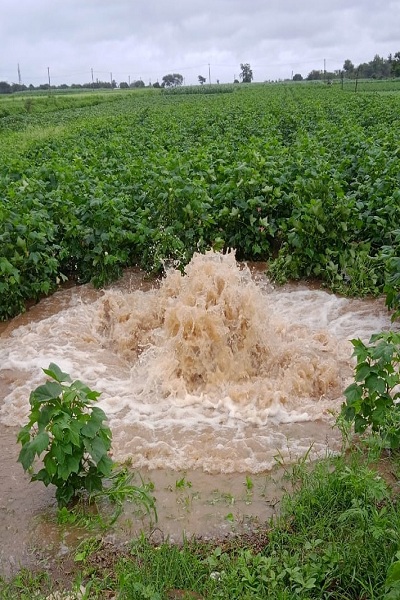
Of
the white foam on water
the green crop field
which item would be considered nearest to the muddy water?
the white foam on water

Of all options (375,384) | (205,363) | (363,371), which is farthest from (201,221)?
(375,384)

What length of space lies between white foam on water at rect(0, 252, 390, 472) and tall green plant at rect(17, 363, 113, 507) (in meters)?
1.00

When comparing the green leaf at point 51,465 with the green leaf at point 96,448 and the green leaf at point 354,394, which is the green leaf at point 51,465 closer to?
the green leaf at point 96,448

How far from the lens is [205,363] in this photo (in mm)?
6098

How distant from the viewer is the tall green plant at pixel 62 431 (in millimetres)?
3572

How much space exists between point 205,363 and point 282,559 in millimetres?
2915

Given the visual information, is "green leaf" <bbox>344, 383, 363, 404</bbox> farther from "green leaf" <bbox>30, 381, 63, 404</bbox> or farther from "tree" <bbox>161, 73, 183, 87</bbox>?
"tree" <bbox>161, 73, 183, 87</bbox>

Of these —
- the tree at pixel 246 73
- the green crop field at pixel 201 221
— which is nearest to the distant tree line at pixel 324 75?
the tree at pixel 246 73

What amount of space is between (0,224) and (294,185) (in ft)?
12.8

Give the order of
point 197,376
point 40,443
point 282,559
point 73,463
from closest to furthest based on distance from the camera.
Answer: point 282,559 < point 40,443 < point 73,463 < point 197,376

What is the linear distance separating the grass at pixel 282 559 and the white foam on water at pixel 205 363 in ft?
2.98

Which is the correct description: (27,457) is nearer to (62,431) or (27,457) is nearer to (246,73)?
(62,431)

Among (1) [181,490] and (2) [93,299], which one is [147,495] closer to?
(1) [181,490]

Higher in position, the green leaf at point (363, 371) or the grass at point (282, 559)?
the green leaf at point (363, 371)
